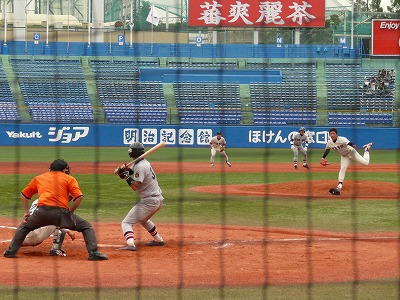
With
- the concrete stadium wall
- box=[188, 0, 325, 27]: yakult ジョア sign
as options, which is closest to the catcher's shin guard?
the concrete stadium wall

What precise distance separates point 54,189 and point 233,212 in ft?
19.9

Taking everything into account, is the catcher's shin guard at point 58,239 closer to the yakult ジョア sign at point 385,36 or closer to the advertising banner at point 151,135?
the yakult ジョア sign at point 385,36

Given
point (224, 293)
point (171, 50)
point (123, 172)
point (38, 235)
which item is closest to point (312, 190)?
point (123, 172)

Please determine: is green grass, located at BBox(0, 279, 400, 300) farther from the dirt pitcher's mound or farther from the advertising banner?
the advertising banner

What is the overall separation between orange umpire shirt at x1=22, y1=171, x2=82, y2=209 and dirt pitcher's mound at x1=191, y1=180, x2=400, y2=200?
8412 mm

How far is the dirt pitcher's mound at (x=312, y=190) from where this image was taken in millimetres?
18031

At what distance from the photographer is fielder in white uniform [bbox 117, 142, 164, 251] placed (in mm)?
10938

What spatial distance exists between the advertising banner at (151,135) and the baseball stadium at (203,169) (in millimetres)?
71

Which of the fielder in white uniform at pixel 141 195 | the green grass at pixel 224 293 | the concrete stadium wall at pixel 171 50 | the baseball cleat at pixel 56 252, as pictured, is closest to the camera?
the green grass at pixel 224 293

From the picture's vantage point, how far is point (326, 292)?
8.59m

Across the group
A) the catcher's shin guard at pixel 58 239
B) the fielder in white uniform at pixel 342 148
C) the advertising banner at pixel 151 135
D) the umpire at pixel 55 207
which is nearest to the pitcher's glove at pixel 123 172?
the umpire at pixel 55 207

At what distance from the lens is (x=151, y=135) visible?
3578 centimetres

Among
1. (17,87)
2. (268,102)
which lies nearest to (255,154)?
(268,102)

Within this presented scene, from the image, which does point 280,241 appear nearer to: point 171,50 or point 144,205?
point 144,205
